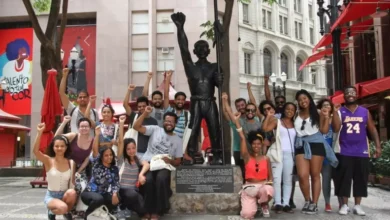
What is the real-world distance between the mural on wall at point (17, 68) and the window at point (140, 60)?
7880mm

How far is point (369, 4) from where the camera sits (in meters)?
13.4

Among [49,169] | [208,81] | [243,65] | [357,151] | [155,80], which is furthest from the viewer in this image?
[243,65]

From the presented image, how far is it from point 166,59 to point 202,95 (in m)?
22.1

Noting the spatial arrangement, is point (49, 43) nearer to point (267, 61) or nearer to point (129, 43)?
point (129, 43)

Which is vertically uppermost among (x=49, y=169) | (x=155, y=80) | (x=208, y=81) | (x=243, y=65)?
(x=243, y=65)

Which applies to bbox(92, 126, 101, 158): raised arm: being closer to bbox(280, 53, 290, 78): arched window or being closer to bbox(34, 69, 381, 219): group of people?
bbox(34, 69, 381, 219): group of people

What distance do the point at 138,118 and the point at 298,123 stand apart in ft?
8.75

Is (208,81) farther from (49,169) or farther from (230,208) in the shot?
(49,169)

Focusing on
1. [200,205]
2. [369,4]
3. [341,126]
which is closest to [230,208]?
[200,205]

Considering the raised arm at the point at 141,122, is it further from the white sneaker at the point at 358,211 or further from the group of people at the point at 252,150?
the white sneaker at the point at 358,211

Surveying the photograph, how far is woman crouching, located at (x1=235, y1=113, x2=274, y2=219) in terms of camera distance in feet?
21.4

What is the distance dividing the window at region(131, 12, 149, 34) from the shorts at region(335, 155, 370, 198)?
954 inches

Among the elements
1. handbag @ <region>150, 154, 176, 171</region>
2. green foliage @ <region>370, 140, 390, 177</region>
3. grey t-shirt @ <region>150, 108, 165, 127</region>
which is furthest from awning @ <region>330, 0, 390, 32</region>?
handbag @ <region>150, 154, 176, 171</region>

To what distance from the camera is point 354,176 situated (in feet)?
22.9
